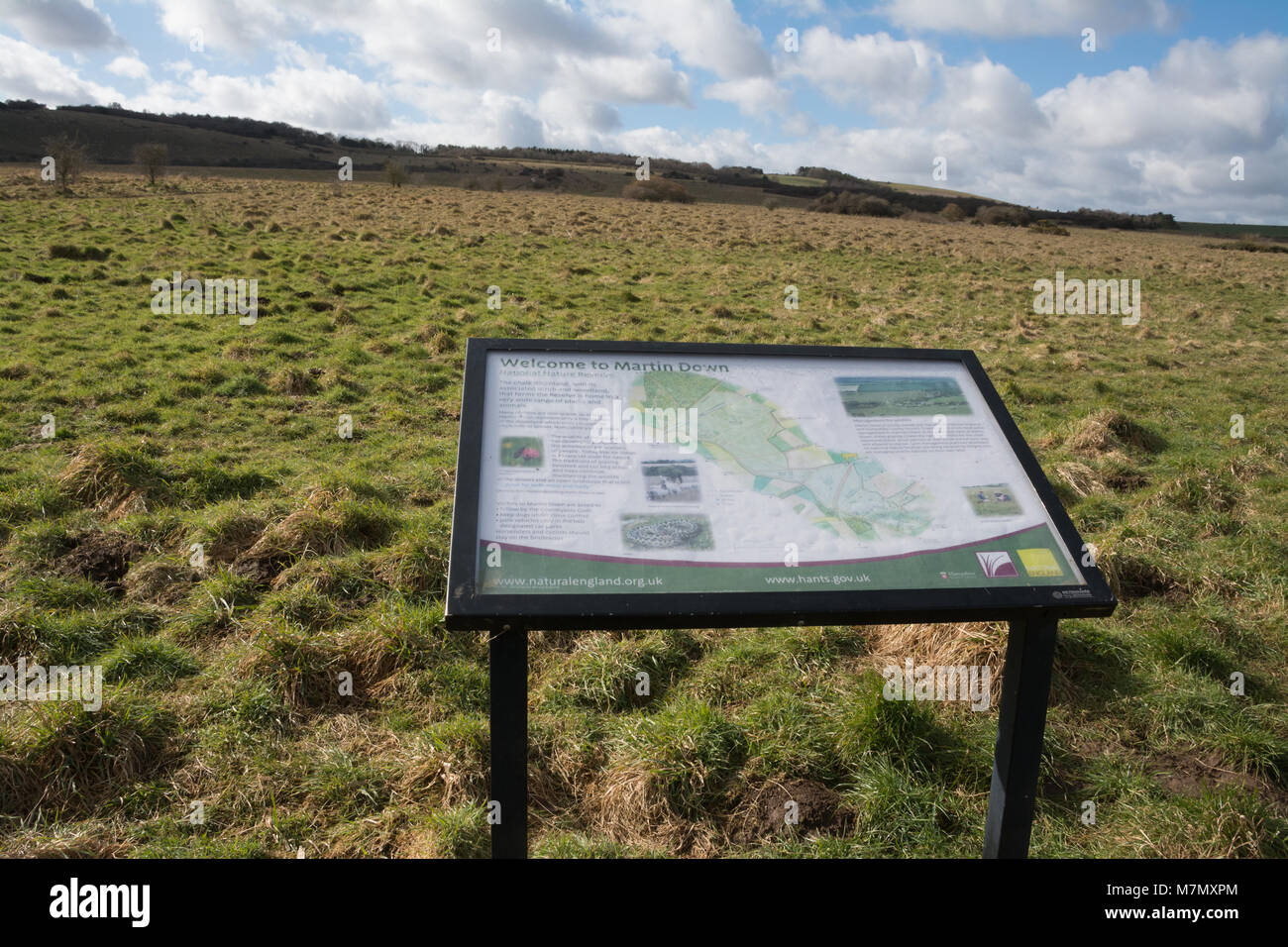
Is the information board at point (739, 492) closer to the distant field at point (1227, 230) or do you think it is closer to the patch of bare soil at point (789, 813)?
the patch of bare soil at point (789, 813)

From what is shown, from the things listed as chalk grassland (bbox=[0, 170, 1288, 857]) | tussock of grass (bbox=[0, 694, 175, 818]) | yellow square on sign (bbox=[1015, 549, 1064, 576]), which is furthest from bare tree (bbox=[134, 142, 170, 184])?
yellow square on sign (bbox=[1015, 549, 1064, 576])

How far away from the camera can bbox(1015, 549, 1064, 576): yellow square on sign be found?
3.05 metres

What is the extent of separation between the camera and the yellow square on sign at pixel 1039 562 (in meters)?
3.05

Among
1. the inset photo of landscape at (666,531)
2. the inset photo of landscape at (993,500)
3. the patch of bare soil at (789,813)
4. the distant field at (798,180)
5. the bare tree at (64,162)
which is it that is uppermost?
the distant field at (798,180)

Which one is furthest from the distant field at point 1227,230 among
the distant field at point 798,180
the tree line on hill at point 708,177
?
the distant field at point 798,180

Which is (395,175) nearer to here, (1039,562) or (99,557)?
(99,557)

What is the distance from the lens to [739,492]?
311 cm

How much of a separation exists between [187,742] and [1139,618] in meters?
6.07

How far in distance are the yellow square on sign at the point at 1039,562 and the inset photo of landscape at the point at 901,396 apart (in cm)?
Result: 79

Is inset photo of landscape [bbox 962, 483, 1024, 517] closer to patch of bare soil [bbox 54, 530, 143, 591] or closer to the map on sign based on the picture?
the map on sign

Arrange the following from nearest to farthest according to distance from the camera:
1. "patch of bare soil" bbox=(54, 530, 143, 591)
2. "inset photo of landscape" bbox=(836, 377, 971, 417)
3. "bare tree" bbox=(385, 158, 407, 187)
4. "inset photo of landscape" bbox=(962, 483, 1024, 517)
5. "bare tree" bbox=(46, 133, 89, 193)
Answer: "inset photo of landscape" bbox=(962, 483, 1024, 517), "inset photo of landscape" bbox=(836, 377, 971, 417), "patch of bare soil" bbox=(54, 530, 143, 591), "bare tree" bbox=(46, 133, 89, 193), "bare tree" bbox=(385, 158, 407, 187)

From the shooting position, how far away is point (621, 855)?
350 cm
